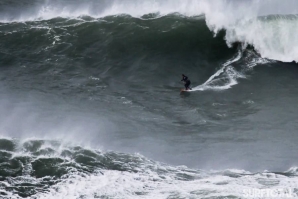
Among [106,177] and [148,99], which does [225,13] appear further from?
[106,177]

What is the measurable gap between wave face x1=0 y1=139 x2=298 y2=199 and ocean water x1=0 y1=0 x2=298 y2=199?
44 millimetres

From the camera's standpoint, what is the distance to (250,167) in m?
20.7

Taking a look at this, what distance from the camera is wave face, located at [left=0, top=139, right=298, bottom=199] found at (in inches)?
747

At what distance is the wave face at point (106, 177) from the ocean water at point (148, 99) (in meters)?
0.04

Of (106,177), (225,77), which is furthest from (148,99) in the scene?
(106,177)

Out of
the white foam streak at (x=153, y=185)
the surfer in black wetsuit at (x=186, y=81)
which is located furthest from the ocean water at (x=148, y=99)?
the surfer in black wetsuit at (x=186, y=81)

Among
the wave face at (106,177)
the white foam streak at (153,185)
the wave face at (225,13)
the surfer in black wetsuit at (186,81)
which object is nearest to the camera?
the white foam streak at (153,185)

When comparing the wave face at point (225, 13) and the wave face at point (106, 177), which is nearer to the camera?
the wave face at point (106, 177)

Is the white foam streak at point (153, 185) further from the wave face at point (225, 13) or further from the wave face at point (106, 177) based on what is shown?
the wave face at point (225, 13)

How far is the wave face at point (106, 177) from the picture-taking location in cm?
1898

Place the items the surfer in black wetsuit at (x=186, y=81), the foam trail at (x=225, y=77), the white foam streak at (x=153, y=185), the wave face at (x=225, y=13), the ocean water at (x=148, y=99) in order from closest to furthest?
the white foam streak at (x=153, y=185)
the ocean water at (x=148, y=99)
the surfer in black wetsuit at (x=186, y=81)
the foam trail at (x=225, y=77)
the wave face at (x=225, y=13)

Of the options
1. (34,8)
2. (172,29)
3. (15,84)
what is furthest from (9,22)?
(172,29)

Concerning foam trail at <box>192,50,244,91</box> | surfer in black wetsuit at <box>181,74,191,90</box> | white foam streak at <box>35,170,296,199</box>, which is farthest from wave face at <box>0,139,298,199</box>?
foam trail at <box>192,50,244,91</box>

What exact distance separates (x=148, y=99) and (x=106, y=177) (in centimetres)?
728
